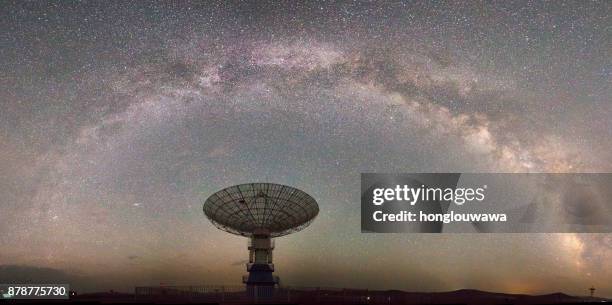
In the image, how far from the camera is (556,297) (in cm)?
8688

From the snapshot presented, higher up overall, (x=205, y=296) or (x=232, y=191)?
(x=232, y=191)

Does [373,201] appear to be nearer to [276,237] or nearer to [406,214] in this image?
[406,214]

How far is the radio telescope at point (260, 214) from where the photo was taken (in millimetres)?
45250

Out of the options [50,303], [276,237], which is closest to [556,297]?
[276,237]

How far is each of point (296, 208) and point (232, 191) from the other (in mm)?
6313

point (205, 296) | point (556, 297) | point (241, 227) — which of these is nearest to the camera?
point (205, 296)

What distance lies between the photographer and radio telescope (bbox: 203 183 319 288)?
45.2 meters

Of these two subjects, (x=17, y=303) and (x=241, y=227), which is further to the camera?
(x=241, y=227)

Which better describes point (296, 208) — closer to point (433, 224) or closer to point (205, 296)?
point (205, 296)

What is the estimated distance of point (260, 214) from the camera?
156 ft

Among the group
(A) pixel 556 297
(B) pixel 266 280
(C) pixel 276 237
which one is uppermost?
(C) pixel 276 237

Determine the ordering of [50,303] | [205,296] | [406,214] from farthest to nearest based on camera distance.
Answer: [205,296] → [406,214] → [50,303]

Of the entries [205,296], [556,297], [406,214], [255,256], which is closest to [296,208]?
[255,256]

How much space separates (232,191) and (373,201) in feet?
53.7
